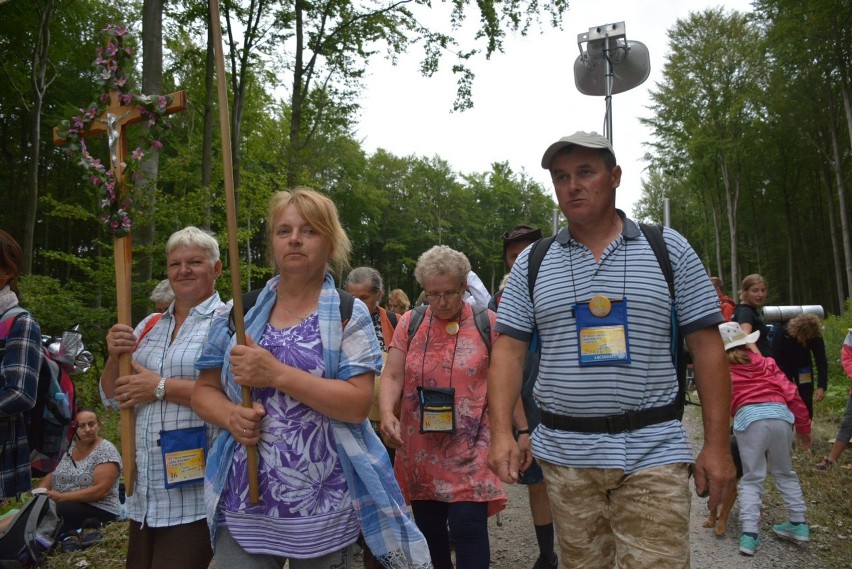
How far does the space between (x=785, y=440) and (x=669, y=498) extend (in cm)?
357

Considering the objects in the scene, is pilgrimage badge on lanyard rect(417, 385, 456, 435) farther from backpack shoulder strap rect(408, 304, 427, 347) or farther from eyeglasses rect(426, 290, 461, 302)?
eyeglasses rect(426, 290, 461, 302)

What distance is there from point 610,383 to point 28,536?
4.13 metres

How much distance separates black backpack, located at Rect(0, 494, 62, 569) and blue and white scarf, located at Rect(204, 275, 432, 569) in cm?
293

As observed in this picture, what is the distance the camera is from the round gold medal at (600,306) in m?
2.48

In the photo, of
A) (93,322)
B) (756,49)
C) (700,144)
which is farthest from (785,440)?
(700,144)

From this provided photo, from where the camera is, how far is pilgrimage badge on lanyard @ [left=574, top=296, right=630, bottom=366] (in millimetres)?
2434

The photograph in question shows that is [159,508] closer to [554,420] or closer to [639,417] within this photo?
[554,420]

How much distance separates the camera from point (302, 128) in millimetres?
19047

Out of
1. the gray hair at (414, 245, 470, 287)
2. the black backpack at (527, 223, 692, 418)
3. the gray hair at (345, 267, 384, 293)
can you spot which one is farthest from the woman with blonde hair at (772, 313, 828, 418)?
the black backpack at (527, 223, 692, 418)

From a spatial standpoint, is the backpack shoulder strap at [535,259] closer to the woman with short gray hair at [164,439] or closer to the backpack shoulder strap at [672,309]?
the backpack shoulder strap at [672,309]

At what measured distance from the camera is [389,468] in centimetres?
241

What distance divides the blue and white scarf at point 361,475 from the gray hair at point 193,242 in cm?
98

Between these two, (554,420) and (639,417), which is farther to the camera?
(554,420)

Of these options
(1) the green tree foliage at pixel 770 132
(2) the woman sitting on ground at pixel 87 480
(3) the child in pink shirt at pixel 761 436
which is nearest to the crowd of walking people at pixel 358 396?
(2) the woman sitting on ground at pixel 87 480
